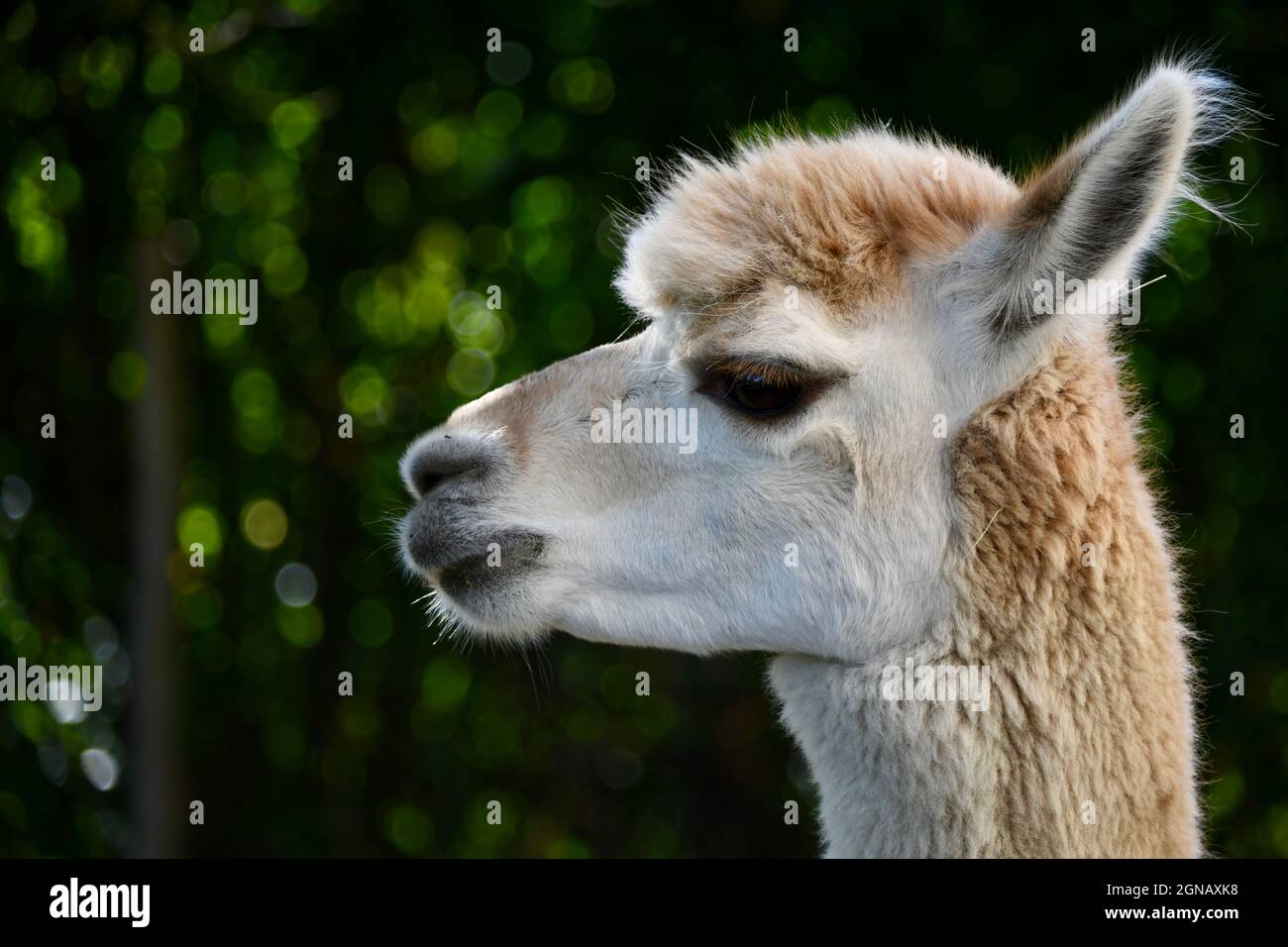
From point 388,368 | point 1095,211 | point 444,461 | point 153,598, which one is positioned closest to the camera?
point 1095,211

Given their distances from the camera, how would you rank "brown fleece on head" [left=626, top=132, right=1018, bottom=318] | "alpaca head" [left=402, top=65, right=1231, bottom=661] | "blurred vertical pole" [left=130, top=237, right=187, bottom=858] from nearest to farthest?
"alpaca head" [left=402, top=65, right=1231, bottom=661], "brown fleece on head" [left=626, top=132, right=1018, bottom=318], "blurred vertical pole" [left=130, top=237, right=187, bottom=858]

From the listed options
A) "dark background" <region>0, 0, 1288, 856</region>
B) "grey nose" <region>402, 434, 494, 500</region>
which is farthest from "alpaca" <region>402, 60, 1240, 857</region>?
"dark background" <region>0, 0, 1288, 856</region>

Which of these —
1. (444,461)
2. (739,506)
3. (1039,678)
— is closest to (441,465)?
(444,461)

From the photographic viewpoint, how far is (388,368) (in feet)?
29.5

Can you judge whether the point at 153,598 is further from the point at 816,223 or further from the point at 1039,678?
the point at 1039,678

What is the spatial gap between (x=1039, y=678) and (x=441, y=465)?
125 centimetres

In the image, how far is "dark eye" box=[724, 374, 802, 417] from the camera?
8.05 feet

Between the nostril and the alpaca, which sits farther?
the nostril

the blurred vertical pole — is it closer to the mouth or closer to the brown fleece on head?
the mouth

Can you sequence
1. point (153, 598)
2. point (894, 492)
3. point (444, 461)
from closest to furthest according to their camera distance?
point (894, 492) → point (444, 461) → point (153, 598)

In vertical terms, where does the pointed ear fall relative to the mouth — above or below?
above

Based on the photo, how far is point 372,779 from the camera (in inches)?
369

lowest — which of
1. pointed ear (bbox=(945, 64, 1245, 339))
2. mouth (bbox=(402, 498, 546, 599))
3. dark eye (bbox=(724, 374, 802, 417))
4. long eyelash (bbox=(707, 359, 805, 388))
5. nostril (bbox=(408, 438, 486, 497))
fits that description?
mouth (bbox=(402, 498, 546, 599))

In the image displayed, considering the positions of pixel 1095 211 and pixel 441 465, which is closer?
pixel 1095 211
